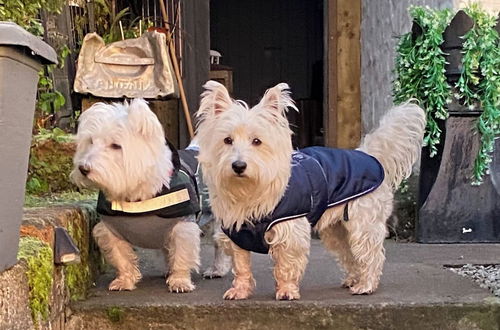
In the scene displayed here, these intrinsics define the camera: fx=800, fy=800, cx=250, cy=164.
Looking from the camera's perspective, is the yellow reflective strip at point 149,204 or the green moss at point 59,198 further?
the green moss at point 59,198

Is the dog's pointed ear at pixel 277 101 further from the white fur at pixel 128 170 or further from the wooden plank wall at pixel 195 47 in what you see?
the wooden plank wall at pixel 195 47

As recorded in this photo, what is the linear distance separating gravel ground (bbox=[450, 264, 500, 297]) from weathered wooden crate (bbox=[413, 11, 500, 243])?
87 cm

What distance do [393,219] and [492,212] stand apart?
72 cm

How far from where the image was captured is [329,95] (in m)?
6.93

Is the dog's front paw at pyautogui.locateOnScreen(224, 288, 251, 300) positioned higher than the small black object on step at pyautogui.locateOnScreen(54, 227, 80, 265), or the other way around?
the small black object on step at pyautogui.locateOnScreen(54, 227, 80, 265)

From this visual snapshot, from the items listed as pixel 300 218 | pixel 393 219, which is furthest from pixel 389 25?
pixel 300 218

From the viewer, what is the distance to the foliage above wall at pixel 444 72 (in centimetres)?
505

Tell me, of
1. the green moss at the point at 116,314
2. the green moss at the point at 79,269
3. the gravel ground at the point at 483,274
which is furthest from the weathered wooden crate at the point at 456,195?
the green moss at the point at 116,314

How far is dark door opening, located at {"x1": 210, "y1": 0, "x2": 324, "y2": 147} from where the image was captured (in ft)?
38.4

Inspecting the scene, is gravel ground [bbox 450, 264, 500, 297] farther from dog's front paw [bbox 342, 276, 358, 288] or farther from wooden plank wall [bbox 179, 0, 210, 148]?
wooden plank wall [bbox 179, 0, 210, 148]

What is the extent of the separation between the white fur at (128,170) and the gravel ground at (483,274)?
1.42 meters

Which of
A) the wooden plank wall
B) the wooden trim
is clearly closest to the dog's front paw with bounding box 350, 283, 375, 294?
the wooden trim

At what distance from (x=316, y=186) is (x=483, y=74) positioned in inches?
81.7

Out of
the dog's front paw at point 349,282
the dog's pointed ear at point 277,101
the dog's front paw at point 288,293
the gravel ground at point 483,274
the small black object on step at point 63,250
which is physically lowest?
the gravel ground at point 483,274
